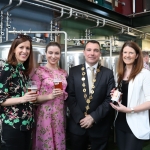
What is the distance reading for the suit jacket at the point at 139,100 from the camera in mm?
1681

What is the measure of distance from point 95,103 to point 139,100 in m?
0.43

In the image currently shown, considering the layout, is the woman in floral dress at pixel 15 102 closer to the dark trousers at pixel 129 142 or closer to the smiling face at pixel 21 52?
the smiling face at pixel 21 52

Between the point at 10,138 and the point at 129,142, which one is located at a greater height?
the point at 10,138

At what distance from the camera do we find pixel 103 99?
196 cm

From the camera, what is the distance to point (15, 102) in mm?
1492

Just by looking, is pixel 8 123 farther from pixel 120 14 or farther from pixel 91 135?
pixel 120 14

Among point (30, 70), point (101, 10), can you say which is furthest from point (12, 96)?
point (101, 10)

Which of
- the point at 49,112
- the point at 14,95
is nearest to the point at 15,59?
the point at 14,95

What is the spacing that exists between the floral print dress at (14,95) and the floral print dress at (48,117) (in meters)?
0.31

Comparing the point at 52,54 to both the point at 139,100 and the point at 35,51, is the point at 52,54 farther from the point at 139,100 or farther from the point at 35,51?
the point at 139,100

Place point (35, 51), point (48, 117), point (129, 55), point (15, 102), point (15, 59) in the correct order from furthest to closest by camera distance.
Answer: point (35, 51), point (48, 117), point (129, 55), point (15, 59), point (15, 102)

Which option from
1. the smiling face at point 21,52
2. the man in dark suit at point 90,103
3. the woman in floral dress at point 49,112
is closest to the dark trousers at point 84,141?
the man in dark suit at point 90,103

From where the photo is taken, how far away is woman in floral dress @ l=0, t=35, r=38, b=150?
4.89 ft

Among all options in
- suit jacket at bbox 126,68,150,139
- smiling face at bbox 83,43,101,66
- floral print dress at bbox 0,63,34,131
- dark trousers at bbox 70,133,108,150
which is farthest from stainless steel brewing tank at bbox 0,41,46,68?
suit jacket at bbox 126,68,150,139
